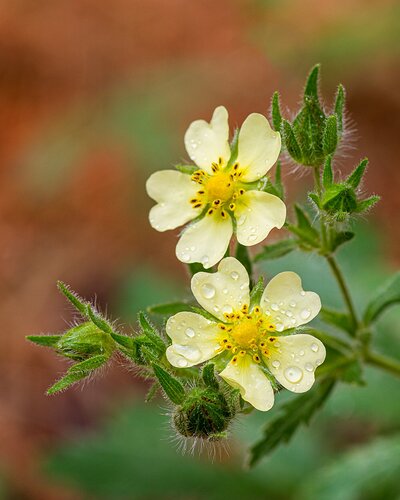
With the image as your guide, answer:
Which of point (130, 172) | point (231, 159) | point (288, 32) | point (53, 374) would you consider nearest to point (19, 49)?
point (130, 172)

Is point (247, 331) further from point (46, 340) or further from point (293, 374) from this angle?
point (46, 340)

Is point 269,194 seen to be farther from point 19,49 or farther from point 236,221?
point 19,49

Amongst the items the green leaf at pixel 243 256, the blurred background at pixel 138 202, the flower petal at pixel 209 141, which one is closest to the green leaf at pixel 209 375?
the green leaf at pixel 243 256

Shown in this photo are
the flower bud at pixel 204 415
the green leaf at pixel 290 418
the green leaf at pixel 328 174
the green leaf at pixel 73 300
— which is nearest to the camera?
the flower bud at pixel 204 415

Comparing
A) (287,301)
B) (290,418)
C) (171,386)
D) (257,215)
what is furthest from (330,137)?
(290,418)

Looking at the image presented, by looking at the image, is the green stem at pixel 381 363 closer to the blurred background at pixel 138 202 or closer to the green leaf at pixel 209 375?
the blurred background at pixel 138 202

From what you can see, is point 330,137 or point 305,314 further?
point 330,137
